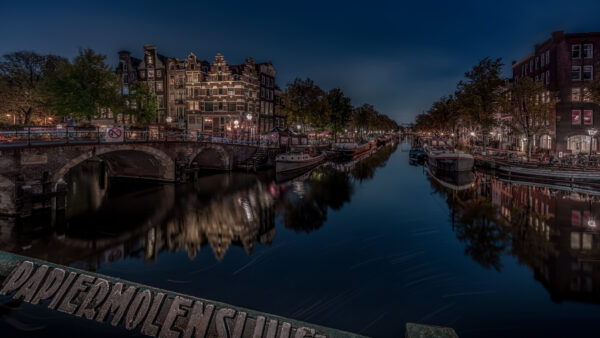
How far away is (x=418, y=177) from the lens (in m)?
46.2

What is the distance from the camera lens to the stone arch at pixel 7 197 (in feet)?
67.7

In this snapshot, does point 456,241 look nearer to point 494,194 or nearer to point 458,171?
point 494,194

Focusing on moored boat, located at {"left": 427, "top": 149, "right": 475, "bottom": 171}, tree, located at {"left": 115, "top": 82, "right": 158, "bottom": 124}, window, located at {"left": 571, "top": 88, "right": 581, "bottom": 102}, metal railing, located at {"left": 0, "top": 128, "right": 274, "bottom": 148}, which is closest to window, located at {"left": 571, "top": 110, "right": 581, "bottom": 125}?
window, located at {"left": 571, "top": 88, "right": 581, "bottom": 102}

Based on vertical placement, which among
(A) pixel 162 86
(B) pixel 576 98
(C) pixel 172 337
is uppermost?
(A) pixel 162 86

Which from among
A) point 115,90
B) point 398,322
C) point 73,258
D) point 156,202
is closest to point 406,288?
point 398,322

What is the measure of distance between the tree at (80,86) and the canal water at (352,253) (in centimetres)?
1482

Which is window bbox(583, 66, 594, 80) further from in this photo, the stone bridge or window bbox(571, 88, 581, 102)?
the stone bridge

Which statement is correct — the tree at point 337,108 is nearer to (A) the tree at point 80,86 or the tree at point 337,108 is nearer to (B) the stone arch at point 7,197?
(A) the tree at point 80,86

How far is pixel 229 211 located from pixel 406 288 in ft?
52.3

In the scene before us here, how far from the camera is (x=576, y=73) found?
156 feet

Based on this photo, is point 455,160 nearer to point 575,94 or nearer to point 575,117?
point 575,117

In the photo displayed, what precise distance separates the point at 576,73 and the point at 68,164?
61.1m

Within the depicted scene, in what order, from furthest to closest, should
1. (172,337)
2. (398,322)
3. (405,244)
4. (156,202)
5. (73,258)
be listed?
(156,202) → (405,244) → (73,258) → (398,322) → (172,337)

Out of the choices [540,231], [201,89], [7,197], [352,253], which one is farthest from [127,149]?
A: [201,89]
